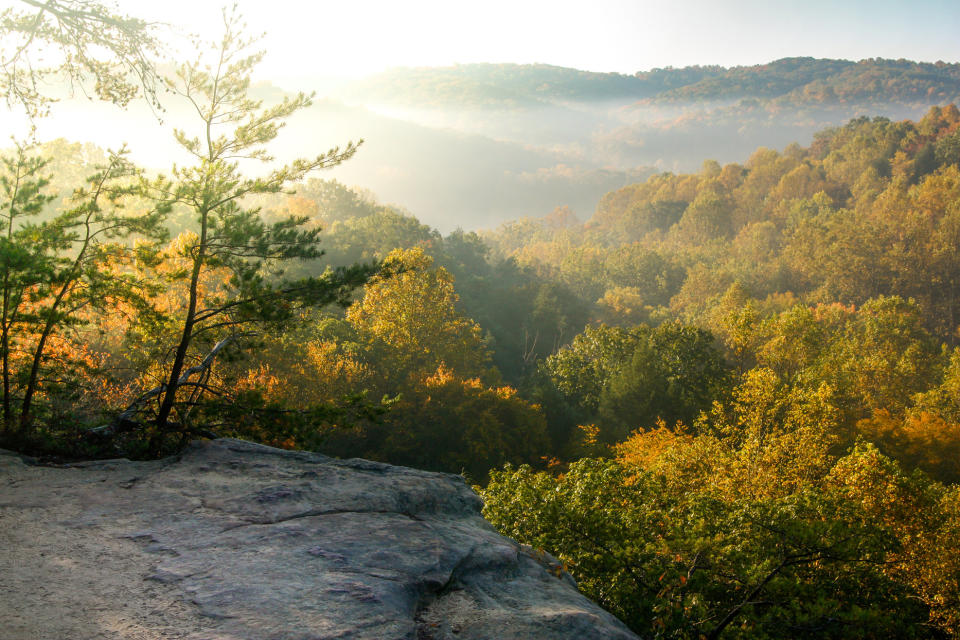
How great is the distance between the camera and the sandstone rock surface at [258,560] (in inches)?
199

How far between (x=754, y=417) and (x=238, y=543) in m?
25.1

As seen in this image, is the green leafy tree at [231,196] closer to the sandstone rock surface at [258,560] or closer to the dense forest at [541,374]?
the dense forest at [541,374]

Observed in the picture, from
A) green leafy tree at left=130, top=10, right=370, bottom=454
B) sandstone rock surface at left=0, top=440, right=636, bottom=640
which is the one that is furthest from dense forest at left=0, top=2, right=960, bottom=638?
sandstone rock surface at left=0, top=440, right=636, bottom=640

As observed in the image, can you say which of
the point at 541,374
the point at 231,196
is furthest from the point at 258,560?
the point at 541,374

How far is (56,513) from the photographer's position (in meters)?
6.68

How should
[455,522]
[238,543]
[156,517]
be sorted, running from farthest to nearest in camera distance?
[455,522], [156,517], [238,543]

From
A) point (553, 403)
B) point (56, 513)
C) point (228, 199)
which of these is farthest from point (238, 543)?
point (553, 403)

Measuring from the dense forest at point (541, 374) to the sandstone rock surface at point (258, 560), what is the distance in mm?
2329

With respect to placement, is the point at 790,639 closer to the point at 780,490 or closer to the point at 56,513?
the point at 780,490

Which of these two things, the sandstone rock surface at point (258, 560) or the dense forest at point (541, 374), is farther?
the dense forest at point (541, 374)

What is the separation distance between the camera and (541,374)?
4734 centimetres

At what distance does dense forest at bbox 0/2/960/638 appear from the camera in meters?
10.6

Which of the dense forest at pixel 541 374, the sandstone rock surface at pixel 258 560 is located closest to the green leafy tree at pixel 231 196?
the dense forest at pixel 541 374

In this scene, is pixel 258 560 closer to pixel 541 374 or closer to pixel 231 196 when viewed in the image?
pixel 231 196
